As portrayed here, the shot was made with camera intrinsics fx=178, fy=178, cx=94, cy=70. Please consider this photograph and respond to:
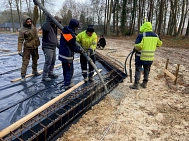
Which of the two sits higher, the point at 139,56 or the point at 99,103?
the point at 139,56

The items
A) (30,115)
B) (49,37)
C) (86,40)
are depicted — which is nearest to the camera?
(30,115)

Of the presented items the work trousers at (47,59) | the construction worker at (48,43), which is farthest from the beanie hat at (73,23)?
the work trousers at (47,59)

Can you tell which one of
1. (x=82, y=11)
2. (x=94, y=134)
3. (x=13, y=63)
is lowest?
(x=94, y=134)

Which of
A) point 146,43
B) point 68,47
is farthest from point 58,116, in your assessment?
point 146,43

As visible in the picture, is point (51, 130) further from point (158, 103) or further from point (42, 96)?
point (158, 103)

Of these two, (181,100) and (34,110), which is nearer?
(34,110)

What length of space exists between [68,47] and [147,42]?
1.88m

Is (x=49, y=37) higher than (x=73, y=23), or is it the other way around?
(x=73, y=23)

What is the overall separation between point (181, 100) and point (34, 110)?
3050mm

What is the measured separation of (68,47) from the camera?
3461mm

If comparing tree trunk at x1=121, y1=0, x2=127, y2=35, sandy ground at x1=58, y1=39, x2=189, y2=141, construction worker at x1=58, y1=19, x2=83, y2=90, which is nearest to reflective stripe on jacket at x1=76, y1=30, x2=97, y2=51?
construction worker at x1=58, y1=19, x2=83, y2=90

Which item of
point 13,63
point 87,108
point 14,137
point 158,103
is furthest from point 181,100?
point 13,63

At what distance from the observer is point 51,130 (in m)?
2.62

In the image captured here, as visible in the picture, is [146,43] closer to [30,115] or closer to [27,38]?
[27,38]
